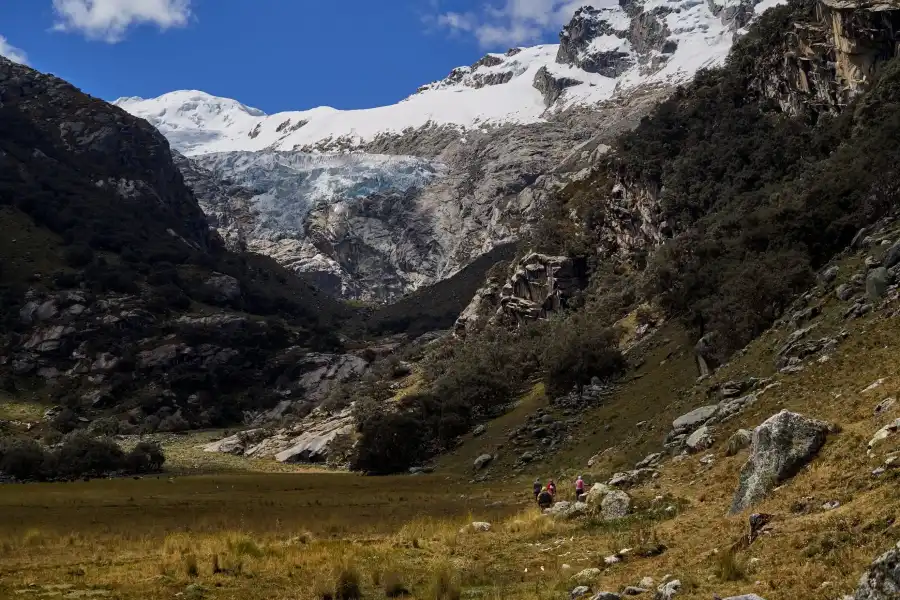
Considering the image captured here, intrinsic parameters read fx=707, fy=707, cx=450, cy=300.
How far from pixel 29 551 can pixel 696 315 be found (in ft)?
153

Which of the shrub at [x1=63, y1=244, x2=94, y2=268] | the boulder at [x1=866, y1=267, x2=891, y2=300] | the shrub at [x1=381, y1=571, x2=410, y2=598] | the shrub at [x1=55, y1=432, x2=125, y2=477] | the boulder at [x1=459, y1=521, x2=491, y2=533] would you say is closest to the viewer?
the shrub at [x1=381, y1=571, x2=410, y2=598]

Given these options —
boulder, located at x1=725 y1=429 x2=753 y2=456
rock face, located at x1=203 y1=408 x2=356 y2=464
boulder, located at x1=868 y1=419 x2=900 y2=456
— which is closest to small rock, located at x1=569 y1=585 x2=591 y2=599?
boulder, located at x1=868 y1=419 x2=900 y2=456

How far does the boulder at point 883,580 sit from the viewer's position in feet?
26.3

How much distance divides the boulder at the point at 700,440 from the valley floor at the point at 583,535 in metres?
0.57

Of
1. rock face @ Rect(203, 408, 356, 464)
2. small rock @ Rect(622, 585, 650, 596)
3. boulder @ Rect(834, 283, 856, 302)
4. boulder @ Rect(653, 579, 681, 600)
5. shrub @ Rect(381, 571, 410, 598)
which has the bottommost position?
rock face @ Rect(203, 408, 356, 464)

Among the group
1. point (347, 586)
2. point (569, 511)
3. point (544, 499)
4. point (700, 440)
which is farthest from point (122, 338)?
point (347, 586)

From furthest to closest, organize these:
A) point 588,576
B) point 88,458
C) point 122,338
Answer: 1. point 122,338
2. point 88,458
3. point 588,576

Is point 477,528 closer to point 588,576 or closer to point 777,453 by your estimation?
point 588,576

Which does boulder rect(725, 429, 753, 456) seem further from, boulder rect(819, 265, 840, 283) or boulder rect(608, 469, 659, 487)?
boulder rect(819, 265, 840, 283)

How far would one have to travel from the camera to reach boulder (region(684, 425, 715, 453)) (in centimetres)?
2819

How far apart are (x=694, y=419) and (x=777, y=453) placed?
1554cm

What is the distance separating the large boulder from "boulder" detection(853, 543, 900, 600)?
29.6 feet

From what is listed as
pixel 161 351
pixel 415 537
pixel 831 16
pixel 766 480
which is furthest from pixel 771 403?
pixel 161 351

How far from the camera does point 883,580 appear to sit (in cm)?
820
